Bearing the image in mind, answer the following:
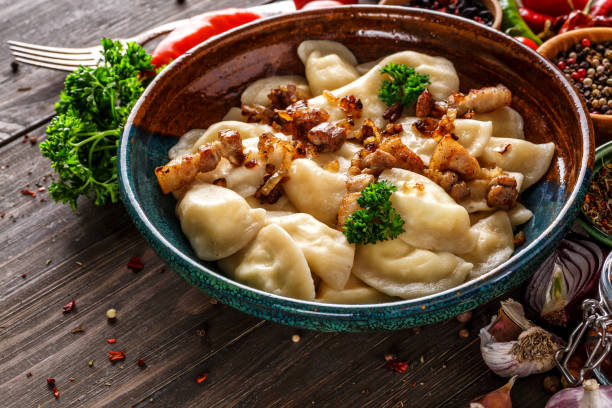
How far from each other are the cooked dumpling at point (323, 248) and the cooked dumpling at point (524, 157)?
3.42ft

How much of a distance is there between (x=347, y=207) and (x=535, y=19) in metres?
3.39

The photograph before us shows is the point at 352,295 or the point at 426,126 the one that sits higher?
the point at 426,126

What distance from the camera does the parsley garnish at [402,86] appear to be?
3631mm

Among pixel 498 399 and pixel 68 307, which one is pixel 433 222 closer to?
pixel 498 399

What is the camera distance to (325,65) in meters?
3.85

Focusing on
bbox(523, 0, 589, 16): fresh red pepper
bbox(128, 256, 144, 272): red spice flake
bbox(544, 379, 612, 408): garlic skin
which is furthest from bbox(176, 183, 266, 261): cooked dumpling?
bbox(523, 0, 589, 16): fresh red pepper

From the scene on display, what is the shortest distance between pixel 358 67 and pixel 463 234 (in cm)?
150

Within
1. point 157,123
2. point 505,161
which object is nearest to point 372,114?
point 505,161

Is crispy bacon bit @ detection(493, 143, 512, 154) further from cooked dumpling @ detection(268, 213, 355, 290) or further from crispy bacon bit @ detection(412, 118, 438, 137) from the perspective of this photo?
cooked dumpling @ detection(268, 213, 355, 290)

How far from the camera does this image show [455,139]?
3.45m

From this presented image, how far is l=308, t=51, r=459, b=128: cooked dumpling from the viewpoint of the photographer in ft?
12.2

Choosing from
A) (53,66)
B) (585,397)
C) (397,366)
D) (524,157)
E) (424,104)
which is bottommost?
(397,366)

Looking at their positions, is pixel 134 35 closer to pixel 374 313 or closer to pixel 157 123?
pixel 157 123

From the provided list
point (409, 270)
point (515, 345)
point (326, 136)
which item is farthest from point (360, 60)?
point (515, 345)
